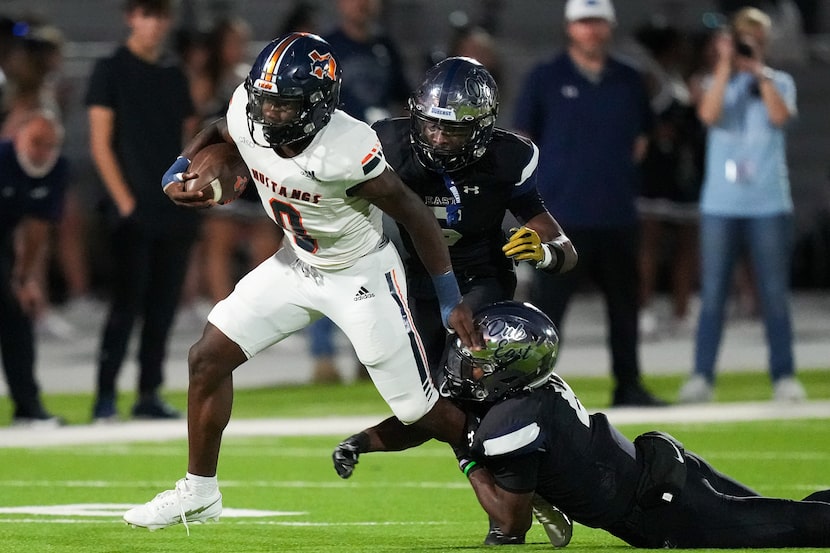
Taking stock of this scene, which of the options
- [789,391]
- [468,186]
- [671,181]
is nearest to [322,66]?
[468,186]

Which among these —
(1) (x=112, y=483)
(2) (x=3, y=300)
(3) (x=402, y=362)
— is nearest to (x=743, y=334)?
(2) (x=3, y=300)

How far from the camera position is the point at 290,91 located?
5.60 metres

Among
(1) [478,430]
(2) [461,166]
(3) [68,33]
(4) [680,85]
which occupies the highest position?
(2) [461,166]

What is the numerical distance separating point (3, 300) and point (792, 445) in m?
4.28

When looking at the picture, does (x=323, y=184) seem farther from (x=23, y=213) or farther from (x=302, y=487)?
(x=23, y=213)

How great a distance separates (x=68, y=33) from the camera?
2005 centimetres

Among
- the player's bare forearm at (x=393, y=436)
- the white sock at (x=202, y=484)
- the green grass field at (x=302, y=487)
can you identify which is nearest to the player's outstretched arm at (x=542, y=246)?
the player's bare forearm at (x=393, y=436)

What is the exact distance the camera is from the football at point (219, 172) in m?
5.80

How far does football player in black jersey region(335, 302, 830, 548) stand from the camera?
5.49 meters

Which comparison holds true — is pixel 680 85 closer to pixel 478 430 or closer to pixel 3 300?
pixel 3 300

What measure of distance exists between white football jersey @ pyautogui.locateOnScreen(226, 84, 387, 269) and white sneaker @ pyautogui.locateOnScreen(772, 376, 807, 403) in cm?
447

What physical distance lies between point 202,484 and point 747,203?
4889mm

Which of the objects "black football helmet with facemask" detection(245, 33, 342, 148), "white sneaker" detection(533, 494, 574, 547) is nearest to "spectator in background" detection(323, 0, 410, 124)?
"black football helmet with facemask" detection(245, 33, 342, 148)

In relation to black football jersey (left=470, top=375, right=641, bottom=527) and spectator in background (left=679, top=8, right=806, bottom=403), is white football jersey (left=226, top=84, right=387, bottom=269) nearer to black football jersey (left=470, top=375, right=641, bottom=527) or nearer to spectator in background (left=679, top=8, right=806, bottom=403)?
black football jersey (left=470, top=375, right=641, bottom=527)
